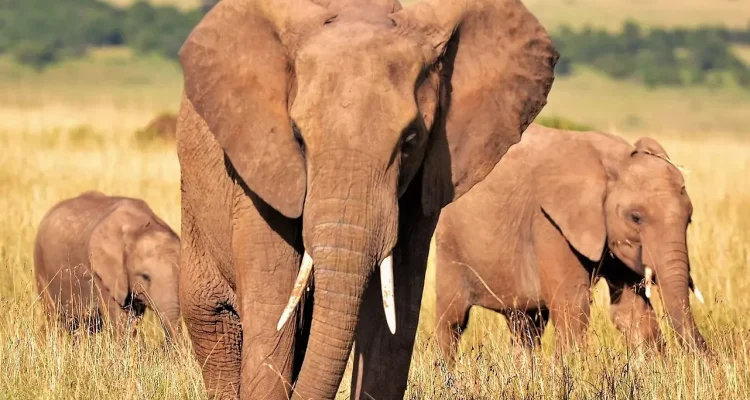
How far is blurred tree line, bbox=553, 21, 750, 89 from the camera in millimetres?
81375

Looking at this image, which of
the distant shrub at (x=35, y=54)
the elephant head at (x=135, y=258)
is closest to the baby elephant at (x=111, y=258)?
the elephant head at (x=135, y=258)

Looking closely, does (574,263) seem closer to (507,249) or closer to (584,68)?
(507,249)

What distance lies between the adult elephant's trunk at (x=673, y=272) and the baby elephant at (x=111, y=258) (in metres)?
3.02

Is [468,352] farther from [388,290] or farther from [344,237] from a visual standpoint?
[344,237]

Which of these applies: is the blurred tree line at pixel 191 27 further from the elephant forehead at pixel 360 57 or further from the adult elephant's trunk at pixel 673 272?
the elephant forehead at pixel 360 57

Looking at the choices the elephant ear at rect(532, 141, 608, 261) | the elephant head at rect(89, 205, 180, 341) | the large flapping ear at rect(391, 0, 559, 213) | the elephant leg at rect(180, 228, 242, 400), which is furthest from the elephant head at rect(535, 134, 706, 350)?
the large flapping ear at rect(391, 0, 559, 213)

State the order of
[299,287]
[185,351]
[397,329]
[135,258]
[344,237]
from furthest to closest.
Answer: [135,258] < [185,351] < [397,329] < [299,287] < [344,237]

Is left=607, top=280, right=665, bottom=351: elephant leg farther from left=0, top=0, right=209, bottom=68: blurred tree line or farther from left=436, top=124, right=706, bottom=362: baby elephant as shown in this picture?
left=0, top=0, right=209, bottom=68: blurred tree line

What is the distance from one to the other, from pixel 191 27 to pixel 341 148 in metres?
86.6

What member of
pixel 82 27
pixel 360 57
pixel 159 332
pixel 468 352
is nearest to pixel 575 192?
pixel 468 352

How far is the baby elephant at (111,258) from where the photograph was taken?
976 cm

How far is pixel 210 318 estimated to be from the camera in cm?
642

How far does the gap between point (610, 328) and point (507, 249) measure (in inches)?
38.0

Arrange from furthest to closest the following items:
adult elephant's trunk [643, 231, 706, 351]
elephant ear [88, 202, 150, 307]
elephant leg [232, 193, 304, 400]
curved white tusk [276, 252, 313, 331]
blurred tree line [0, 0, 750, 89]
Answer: blurred tree line [0, 0, 750, 89], elephant ear [88, 202, 150, 307], adult elephant's trunk [643, 231, 706, 351], elephant leg [232, 193, 304, 400], curved white tusk [276, 252, 313, 331]
